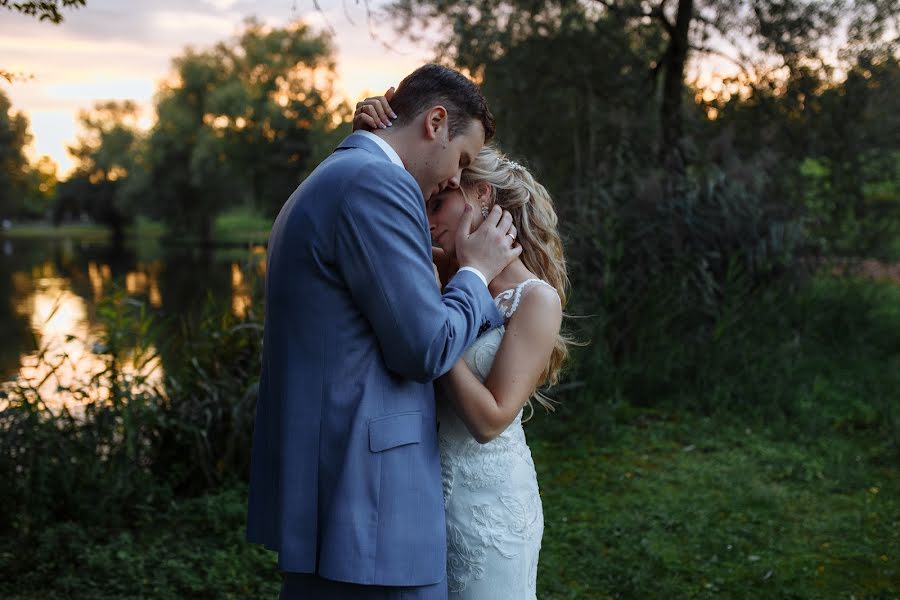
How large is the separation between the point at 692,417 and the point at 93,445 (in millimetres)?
4561

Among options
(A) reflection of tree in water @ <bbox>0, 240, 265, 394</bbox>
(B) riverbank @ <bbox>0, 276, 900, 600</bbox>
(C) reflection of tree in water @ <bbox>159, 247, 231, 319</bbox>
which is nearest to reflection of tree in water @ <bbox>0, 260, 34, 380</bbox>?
(A) reflection of tree in water @ <bbox>0, 240, 265, 394</bbox>

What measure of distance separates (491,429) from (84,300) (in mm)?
18214

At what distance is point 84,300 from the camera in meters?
18.6

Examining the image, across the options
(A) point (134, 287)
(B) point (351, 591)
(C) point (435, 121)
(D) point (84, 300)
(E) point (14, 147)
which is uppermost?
(E) point (14, 147)

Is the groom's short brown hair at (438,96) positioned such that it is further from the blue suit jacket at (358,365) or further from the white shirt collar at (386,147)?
the blue suit jacket at (358,365)

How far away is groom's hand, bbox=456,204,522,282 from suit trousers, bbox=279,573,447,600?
75 centimetres

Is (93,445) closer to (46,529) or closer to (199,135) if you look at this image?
(46,529)

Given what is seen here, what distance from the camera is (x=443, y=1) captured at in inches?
433

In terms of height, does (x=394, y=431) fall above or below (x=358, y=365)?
below

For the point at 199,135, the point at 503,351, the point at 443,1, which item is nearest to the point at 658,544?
the point at 503,351

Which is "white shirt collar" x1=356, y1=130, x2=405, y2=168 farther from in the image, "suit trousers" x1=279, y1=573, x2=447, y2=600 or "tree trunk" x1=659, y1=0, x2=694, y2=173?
"tree trunk" x1=659, y1=0, x2=694, y2=173

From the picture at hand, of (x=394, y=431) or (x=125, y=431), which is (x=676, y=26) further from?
(x=394, y=431)

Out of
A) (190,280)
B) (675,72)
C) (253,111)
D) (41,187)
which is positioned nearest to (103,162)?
(41,187)

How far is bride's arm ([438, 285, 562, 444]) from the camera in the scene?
7.02 feet
